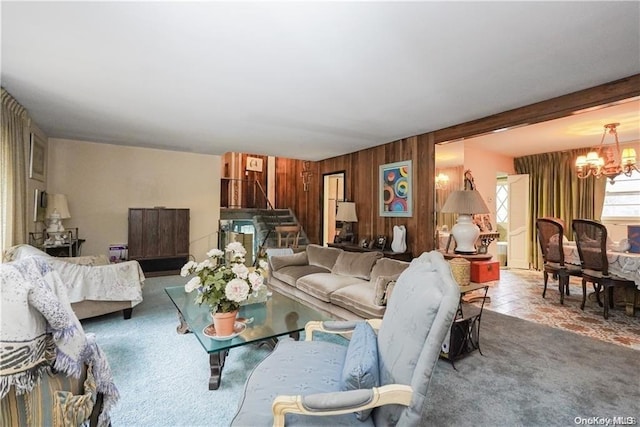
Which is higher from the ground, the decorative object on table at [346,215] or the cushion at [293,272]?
the decorative object on table at [346,215]

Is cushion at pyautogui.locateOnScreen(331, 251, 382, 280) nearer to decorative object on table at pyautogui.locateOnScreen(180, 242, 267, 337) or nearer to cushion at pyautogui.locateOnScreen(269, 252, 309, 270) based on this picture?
cushion at pyautogui.locateOnScreen(269, 252, 309, 270)

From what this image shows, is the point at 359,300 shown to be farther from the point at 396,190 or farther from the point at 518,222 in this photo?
the point at 518,222

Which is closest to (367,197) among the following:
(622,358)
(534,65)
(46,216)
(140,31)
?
(534,65)

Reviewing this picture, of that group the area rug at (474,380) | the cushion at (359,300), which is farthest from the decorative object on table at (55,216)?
the cushion at (359,300)

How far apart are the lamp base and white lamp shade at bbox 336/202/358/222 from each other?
1.82m

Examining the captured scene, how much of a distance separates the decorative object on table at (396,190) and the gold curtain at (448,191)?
1.38 feet

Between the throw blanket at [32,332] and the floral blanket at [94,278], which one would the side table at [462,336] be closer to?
the throw blanket at [32,332]

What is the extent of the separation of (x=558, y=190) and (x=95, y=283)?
8.02 m

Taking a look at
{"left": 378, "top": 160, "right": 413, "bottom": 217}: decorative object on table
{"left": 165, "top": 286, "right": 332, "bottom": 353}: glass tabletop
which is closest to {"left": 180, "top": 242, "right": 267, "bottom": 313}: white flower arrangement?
{"left": 165, "top": 286, "right": 332, "bottom": 353}: glass tabletop

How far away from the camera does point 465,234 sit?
436 centimetres

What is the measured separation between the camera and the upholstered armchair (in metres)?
1.10

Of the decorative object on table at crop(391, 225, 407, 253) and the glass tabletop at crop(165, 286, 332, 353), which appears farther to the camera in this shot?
the decorative object on table at crop(391, 225, 407, 253)

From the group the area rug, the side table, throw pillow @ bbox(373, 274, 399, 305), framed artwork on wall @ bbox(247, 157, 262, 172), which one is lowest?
the area rug

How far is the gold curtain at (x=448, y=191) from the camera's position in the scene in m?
4.55
